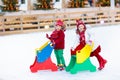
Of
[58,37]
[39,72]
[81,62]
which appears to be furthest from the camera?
[39,72]

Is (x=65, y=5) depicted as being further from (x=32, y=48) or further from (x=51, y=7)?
(x=32, y=48)

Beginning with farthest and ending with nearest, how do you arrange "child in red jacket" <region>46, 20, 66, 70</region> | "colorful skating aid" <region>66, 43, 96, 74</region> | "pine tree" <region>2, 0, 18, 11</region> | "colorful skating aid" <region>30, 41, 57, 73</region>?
"pine tree" <region>2, 0, 18, 11</region> < "colorful skating aid" <region>30, 41, 57, 73</region> < "child in red jacket" <region>46, 20, 66, 70</region> < "colorful skating aid" <region>66, 43, 96, 74</region>

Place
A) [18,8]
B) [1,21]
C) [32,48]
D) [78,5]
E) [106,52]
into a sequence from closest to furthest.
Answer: [106,52] < [32,48] < [1,21] < [18,8] < [78,5]

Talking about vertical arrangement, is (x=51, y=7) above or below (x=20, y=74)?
above

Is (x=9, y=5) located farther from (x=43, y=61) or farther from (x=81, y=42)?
(x=81, y=42)

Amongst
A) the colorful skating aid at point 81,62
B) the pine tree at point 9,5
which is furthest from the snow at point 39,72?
the pine tree at point 9,5

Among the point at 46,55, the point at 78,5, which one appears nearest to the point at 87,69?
the point at 46,55

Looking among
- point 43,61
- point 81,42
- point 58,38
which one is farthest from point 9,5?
point 81,42

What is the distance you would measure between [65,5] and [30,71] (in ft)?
46.0

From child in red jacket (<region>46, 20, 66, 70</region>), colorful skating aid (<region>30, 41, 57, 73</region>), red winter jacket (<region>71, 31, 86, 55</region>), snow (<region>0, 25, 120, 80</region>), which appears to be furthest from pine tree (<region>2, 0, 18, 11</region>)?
red winter jacket (<region>71, 31, 86, 55</region>)

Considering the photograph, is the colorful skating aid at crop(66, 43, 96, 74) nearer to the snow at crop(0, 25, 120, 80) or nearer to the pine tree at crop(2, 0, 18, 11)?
the snow at crop(0, 25, 120, 80)

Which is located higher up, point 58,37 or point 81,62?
point 58,37

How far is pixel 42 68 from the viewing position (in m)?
6.09

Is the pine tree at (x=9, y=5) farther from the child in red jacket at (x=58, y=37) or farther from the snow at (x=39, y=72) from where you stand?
the child in red jacket at (x=58, y=37)
